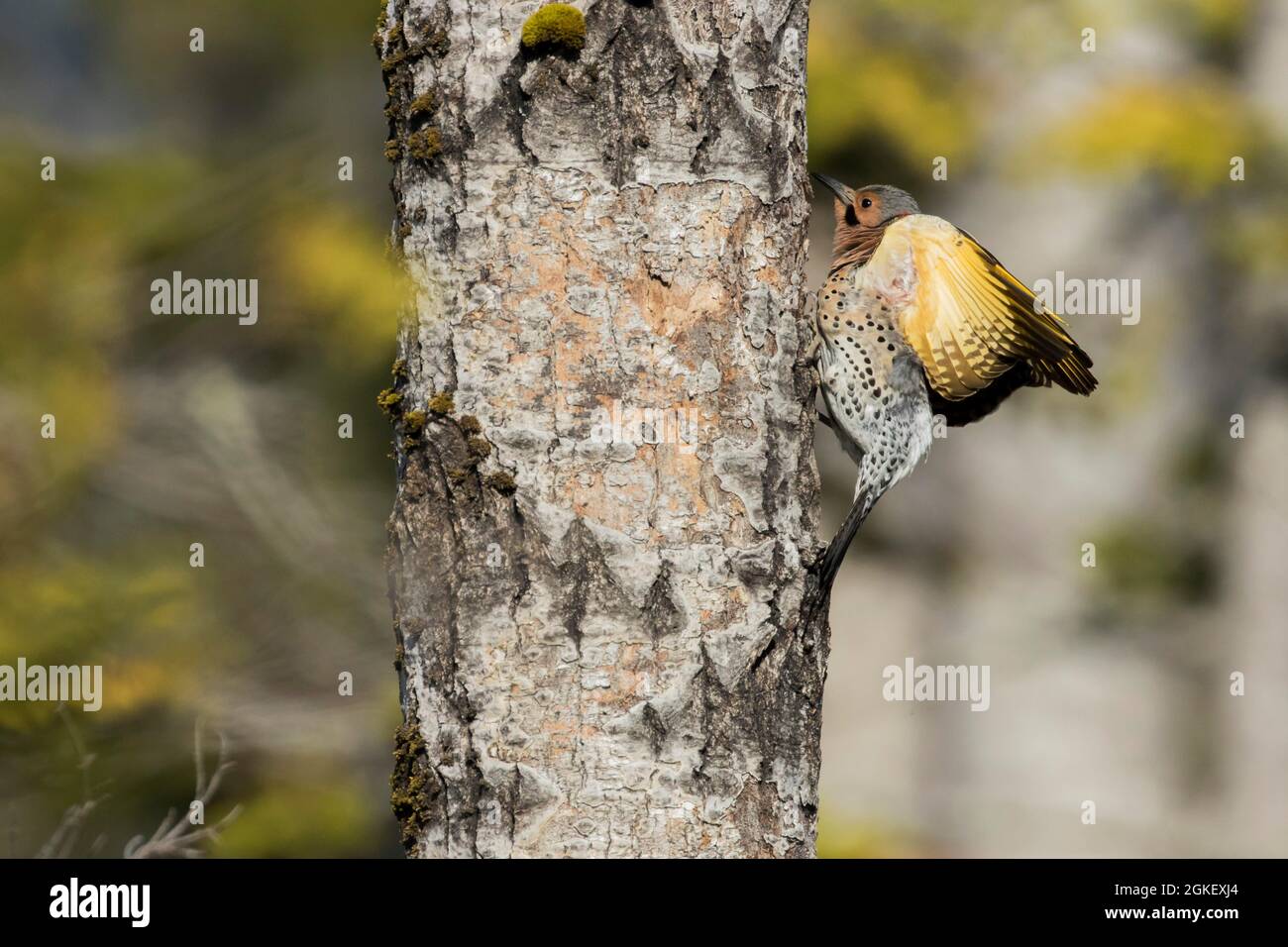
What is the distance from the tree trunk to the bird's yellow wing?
1.12 m

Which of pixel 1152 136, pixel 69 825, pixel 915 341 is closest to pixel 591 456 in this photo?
pixel 915 341

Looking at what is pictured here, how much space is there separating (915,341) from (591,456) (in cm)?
152

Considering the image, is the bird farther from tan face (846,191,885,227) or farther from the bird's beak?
the bird's beak

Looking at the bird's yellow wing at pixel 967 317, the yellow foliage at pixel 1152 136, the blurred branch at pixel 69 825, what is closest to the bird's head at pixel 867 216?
the bird's yellow wing at pixel 967 317

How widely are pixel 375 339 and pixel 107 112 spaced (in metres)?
2.37

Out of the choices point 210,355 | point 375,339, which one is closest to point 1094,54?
point 375,339

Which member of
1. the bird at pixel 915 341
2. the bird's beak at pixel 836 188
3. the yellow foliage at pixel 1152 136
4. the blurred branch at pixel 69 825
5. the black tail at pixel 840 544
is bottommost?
the blurred branch at pixel 69 825

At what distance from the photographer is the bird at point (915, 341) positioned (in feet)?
11.5

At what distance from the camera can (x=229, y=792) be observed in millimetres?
6594

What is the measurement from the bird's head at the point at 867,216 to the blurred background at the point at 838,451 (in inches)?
129

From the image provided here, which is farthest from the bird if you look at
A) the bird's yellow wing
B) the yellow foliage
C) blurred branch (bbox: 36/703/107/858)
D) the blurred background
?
the yellow foliage

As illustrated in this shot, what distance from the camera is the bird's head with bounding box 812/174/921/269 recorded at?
384cm

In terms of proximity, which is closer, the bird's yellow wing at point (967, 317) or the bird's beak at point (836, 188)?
the bird's yellow wing at point (967, 317)

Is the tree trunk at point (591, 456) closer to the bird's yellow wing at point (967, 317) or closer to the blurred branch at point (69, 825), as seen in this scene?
the bird's yellow wing at point (967, 317)
